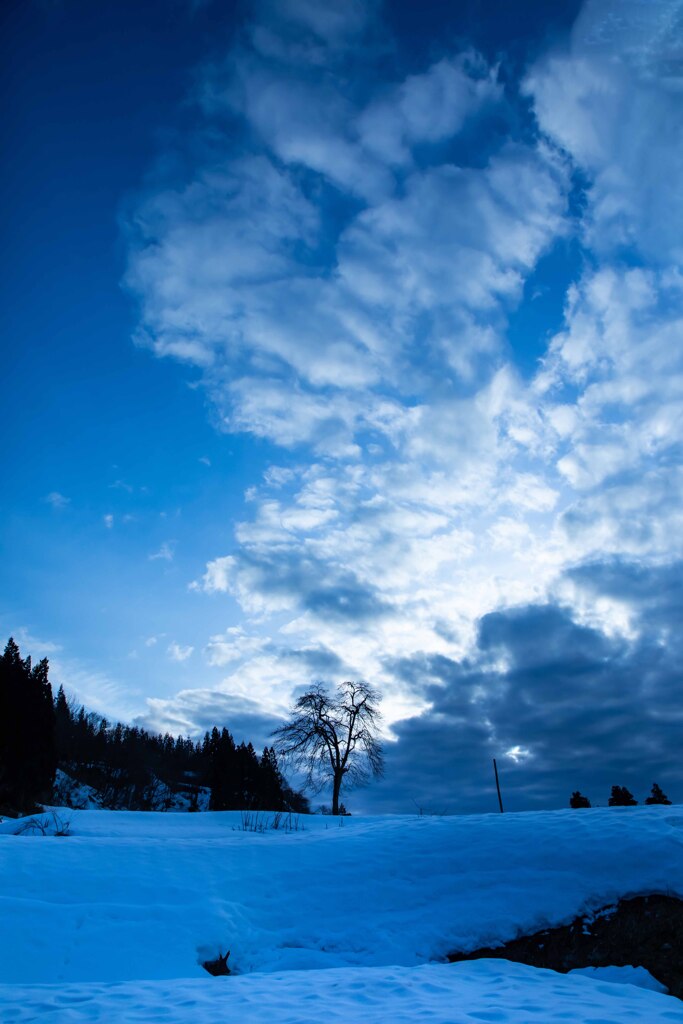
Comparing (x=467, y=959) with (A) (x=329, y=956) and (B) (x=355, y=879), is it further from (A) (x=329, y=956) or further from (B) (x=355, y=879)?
(B) (x=355, y=879)

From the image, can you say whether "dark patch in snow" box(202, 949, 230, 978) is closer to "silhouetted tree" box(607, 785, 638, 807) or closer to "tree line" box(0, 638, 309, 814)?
"tree line" box(0, 638, 309, 814)

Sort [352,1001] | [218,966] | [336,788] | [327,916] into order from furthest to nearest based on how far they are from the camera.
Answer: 1. [336,788]
2. [327,916]
3. [218,966]
4. [352,1001]

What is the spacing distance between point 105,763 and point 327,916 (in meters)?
70.4

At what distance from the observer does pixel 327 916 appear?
9773 mm

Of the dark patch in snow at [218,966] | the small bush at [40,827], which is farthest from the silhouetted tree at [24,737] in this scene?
the dark patch in snow at [218,966]

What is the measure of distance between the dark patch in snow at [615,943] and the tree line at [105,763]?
3112 centimetres

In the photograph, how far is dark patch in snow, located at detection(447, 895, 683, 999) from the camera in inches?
325

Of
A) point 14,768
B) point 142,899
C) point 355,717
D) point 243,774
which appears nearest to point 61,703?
point 243,774

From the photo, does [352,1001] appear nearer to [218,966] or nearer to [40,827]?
[218,966]

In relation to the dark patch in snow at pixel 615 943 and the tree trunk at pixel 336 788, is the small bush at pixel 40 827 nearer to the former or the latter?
the dark patch in snow at pixel 615 943

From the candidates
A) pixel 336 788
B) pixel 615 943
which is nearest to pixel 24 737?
pixel 336 788

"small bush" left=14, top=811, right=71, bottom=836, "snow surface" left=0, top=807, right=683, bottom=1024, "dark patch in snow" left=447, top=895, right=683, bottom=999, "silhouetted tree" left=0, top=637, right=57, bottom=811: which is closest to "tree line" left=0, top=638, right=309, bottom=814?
"silhouetted tree" left=0, top=637, right=57, bottom=811

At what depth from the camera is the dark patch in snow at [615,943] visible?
8.26 metres

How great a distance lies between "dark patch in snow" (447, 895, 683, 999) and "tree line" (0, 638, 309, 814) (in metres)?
31.1
